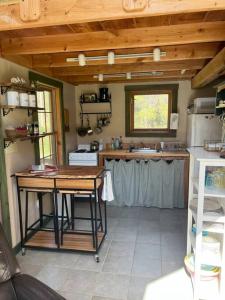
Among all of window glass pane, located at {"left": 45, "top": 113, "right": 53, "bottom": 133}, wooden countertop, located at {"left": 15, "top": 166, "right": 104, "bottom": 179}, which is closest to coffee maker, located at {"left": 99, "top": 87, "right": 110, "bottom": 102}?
window glass pane, located at {"left": 45, "top": 113, "right": 53, "bottom": 133}

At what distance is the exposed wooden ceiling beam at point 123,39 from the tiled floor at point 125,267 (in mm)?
2228

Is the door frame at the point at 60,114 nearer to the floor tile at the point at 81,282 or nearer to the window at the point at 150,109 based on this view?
the window at the point at 150,109

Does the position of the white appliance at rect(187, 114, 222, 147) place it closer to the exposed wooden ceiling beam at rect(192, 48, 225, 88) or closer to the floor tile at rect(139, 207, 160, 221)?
the exposed wooden ceiling beam at rect(192, 48, 225, 88)

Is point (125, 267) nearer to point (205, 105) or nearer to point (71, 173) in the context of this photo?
point (71, 173)

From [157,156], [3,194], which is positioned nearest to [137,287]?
[3,194]

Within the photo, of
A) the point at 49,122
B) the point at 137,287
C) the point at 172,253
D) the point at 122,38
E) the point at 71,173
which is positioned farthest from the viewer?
the point at 49,122

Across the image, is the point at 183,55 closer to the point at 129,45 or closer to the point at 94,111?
the point at 129,45

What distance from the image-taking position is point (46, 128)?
3.69 m

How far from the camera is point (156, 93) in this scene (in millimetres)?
4402

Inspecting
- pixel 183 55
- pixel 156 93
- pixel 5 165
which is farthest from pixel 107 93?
pixel 5 165

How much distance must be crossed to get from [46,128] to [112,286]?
8.10 ft

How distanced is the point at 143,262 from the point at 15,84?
231 cm

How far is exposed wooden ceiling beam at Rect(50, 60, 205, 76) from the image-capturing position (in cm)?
314

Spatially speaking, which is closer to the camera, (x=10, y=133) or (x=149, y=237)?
(x=10, y=133)
